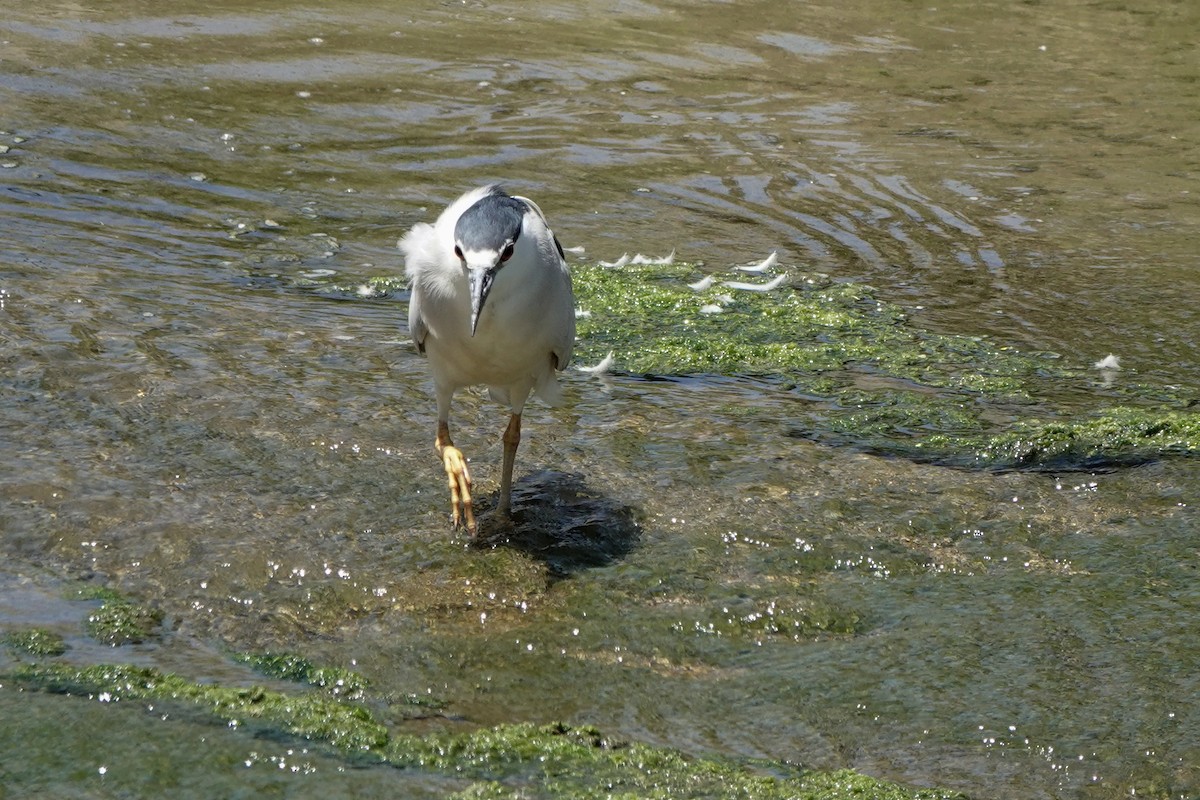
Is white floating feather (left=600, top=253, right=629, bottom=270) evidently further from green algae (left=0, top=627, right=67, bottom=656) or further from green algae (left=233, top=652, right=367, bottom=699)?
green algae (left=0, top=627, right=67, bottom=656)

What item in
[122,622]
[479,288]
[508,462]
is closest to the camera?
[122,622]

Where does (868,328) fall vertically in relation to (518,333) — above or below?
below

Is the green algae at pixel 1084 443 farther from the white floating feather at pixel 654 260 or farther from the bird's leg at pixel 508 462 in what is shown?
the white floating feather at pixel 654 260

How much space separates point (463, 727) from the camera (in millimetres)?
3459

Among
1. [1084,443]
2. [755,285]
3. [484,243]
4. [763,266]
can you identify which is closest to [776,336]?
[755,285]

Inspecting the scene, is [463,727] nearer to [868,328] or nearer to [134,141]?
[868,328]

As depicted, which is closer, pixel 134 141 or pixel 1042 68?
pixel 134 141

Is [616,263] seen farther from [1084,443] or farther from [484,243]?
[484,243]

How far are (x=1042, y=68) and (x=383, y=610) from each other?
370 inches

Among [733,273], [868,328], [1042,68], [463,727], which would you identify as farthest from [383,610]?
[1042,68]

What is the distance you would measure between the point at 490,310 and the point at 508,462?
0.69 metres

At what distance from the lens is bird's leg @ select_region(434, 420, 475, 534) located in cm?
462

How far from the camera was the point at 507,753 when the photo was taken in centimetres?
329

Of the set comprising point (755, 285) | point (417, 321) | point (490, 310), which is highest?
point (490, 310)
